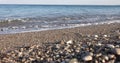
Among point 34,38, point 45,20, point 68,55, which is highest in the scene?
point 68,55

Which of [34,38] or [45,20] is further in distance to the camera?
[45,20]

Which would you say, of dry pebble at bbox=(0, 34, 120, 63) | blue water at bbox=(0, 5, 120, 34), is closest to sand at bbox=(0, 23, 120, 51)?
dry pebble at bbox=(0, 34, 120, 63)

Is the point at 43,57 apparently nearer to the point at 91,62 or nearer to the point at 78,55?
the point at 78,55

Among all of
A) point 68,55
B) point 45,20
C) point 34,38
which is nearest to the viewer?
point 68,55

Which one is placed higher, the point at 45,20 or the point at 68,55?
the point at 68,55

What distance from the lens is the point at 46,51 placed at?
27.9ft

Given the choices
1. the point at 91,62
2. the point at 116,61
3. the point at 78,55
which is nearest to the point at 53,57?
the point at 78,55

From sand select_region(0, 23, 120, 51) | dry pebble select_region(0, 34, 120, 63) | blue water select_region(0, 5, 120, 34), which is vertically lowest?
blue water select_region(0, 5, 120, 34)

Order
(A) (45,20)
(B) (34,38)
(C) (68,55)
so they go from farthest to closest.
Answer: (A) (45,20)
(B) (34,38)
(C) (68,55)

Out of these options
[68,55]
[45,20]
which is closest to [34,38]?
[68,55]

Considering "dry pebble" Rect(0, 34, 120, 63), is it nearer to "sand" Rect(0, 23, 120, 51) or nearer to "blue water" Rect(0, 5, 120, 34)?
"sand" Rect(0, 23, 120, 51)

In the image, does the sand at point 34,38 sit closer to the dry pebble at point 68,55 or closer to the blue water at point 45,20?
the dry pebble at point 68,55

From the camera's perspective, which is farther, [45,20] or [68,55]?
[45,20]

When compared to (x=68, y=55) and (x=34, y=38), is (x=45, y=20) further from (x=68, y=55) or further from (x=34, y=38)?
(x=68, y=55)
